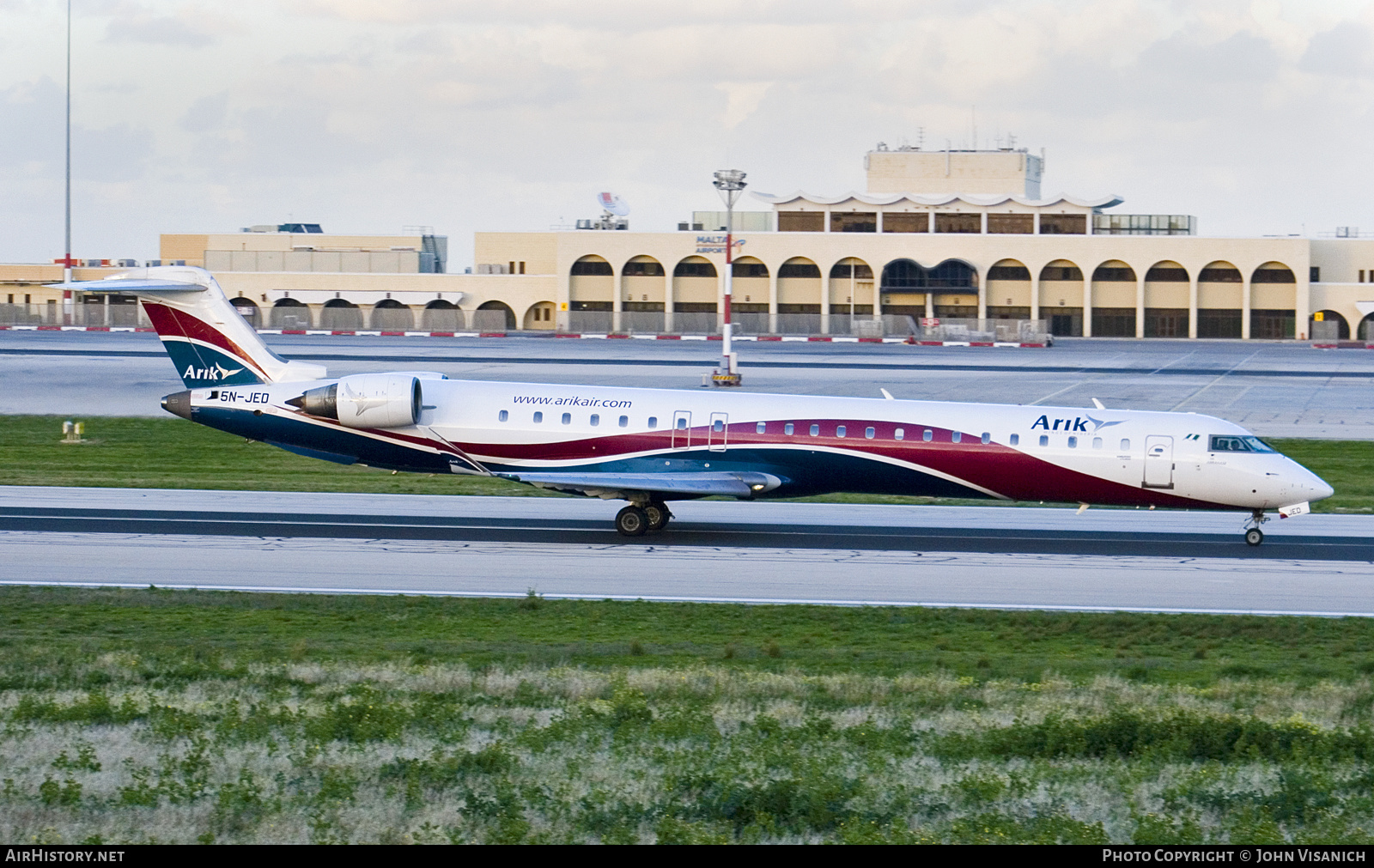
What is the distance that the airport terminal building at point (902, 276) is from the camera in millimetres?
115062

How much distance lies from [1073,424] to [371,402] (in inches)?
526

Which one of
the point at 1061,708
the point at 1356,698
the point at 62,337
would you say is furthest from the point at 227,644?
the point at 62,337

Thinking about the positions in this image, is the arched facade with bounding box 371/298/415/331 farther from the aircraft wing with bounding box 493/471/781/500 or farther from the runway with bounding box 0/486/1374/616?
the aircraft wing with bounding box 493/471/781/500

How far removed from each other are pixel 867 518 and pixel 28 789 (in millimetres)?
22260

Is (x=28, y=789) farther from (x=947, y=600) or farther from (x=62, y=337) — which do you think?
(x=62, y=337)

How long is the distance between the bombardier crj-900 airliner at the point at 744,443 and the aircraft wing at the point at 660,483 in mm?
36

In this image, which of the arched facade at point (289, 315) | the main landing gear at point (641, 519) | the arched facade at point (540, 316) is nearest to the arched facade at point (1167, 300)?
the arched facade at point (540, 316)

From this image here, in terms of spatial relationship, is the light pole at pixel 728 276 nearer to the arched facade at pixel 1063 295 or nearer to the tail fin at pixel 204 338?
the tail fin at pixel 204 338

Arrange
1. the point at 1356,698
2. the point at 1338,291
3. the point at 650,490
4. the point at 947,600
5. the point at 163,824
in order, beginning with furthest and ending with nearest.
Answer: the point at 1338,291 < the point at 650,490 < the point at 947,600 < the point at 1356,698 < the point at 163,824

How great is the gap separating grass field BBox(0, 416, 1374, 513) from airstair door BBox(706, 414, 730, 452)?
22.4 ft

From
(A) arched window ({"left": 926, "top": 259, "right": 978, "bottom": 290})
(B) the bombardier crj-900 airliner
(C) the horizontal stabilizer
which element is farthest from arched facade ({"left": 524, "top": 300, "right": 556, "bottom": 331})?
(B) the bombardier crj-900 airliner

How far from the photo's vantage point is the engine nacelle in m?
28.4

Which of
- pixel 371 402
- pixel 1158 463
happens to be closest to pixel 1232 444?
pixel 1158 463

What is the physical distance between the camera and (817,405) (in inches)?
1120
